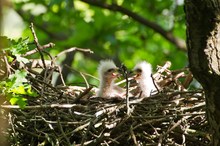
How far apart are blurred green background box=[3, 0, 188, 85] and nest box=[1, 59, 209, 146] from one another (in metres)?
3.26

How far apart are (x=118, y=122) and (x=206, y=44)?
44.7 inches

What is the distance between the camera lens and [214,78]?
11.6 feet

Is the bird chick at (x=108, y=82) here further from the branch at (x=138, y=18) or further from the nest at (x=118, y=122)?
the branch at (x=138, y=18)

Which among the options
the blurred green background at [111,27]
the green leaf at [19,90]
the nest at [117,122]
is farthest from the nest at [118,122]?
the blurred green background at [111,27]

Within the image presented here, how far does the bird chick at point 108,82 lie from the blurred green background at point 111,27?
185 cm

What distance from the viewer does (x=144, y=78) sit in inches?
217

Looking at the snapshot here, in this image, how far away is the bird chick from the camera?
17.7ft

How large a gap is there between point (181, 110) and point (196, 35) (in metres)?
1.11

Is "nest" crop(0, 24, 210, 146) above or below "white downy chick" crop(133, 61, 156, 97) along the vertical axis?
below

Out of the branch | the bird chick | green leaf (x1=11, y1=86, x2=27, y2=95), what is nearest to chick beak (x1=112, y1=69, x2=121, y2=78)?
the bird chick

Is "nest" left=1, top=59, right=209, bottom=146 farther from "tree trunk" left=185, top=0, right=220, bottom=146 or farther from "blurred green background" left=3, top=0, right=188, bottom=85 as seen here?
"blurred green background" left=3, top=0, right=188, bottom=85

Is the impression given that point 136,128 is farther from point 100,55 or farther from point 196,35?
point 100,55

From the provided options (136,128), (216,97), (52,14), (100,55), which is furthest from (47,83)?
(52,14)

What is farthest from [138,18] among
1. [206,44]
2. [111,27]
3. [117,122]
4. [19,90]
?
[206,44]
